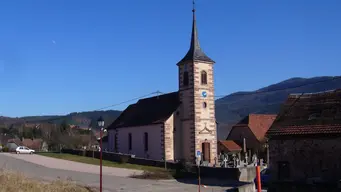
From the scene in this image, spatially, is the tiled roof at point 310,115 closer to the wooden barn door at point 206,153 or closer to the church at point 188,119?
the church at point 188,119

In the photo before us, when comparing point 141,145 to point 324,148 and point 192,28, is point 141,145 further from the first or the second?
point 324,148

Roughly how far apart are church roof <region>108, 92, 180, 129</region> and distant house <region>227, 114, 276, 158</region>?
41.2ft

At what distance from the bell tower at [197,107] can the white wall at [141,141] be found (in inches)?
105

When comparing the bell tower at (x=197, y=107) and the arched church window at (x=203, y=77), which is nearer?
the bell tower at (x=197, y=107)

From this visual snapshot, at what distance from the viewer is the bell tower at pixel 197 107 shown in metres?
46.8

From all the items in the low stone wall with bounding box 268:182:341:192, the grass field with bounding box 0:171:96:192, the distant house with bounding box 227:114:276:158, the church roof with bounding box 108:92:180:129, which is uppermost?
the church roof with bounding box 108:92:180:129

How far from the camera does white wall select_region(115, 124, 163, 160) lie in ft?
160

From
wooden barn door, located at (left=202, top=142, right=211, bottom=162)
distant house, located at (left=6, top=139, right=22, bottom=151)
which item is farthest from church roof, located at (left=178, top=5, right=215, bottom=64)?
distant house, located at (left=6, top=139, right=22, bottom=151)

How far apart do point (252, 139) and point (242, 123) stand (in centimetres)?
429

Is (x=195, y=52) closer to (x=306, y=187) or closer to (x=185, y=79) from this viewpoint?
(x=185, y=79)

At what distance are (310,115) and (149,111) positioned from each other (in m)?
27.8

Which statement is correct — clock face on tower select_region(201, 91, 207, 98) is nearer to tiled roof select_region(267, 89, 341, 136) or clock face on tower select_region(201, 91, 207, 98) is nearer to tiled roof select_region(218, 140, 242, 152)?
tiled roof select_region(218, 140, 242, 152)

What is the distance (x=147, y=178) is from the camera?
1336 inches

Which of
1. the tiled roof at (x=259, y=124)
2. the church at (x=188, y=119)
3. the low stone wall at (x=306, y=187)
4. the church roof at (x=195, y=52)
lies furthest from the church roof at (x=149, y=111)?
the low stone wall at (x=306, y=187)
